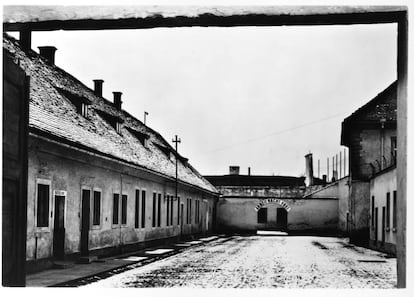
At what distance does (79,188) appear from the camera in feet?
58.6

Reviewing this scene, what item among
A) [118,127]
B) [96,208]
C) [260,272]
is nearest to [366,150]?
[118,127]

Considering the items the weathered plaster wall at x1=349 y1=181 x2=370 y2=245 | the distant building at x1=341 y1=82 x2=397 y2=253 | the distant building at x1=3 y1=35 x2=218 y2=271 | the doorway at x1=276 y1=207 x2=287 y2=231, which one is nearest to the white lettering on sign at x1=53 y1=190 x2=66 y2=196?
the distant building at x1=3 y1=35 x2=218 y2=271

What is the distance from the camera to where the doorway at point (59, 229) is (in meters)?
16.6

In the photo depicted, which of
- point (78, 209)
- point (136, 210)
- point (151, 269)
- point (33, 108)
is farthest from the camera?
point (136, 210)

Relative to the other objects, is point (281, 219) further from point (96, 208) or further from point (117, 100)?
point (96, 208)

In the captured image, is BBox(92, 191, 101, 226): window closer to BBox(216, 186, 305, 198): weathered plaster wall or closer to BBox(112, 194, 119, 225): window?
BBox(112, 194, 119, 225): window

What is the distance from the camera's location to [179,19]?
6.93 metres

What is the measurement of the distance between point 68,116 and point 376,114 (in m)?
16.7

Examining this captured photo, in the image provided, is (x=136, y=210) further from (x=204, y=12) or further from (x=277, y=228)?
(x=277, y=228)

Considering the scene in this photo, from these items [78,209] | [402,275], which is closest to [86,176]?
[78,209]

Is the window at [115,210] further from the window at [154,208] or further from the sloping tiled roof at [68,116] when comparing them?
the window at [154,208]

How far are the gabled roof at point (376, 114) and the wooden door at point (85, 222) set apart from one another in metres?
15.7

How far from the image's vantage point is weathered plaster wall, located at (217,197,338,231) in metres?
43.4
